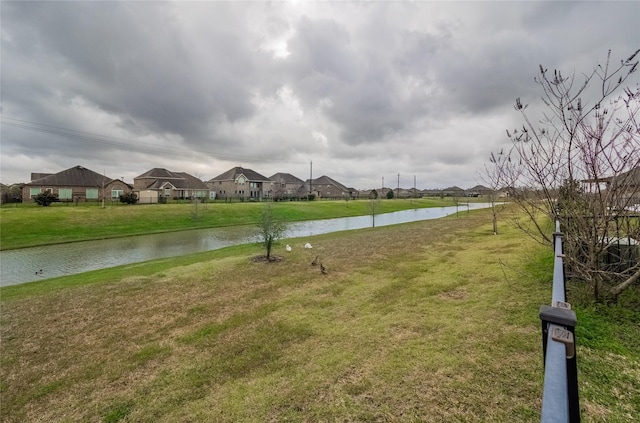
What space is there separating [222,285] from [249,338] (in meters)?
4.20

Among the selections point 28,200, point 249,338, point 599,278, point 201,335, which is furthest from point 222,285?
point 28,200

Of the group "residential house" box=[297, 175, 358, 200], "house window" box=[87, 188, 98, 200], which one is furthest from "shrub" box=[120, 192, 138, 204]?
"residential house" box=[297, 175, 358, 200]

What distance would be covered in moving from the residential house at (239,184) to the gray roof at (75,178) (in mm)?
21822

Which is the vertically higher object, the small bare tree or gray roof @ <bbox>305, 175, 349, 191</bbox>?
gray roof @ <bbox>305, 175, 349, 191</bbox>

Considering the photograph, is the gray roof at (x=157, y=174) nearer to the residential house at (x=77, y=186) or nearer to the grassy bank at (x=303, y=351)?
the residential house at (x=77, y=186)

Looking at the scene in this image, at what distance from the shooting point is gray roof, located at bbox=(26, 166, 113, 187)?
43625 millimetres

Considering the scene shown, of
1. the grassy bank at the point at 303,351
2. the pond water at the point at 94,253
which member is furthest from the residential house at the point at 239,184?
the grassy bank at the point at 303,351

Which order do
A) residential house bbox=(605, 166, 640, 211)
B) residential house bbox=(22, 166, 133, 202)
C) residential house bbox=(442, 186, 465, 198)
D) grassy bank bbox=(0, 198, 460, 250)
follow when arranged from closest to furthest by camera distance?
1. residential house bbox=(605, 166, 640, 211)
2. grassy bank bbox=(0, 198, 460, 250)
3. residential house bbox=(22, 166, 133, 202)
4. residential house bbox=(442, 186, 465, 198)

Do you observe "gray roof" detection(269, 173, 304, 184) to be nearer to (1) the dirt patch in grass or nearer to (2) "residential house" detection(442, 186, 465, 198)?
(2) "residential house" detection(442, 186, 465, 198)

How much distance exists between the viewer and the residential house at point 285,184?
76125 millimetres

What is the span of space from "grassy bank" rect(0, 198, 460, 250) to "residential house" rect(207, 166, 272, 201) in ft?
84.8

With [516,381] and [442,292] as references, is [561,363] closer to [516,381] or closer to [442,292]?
[516,381]

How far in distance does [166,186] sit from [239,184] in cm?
1539

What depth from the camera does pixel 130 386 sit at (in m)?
4.63
